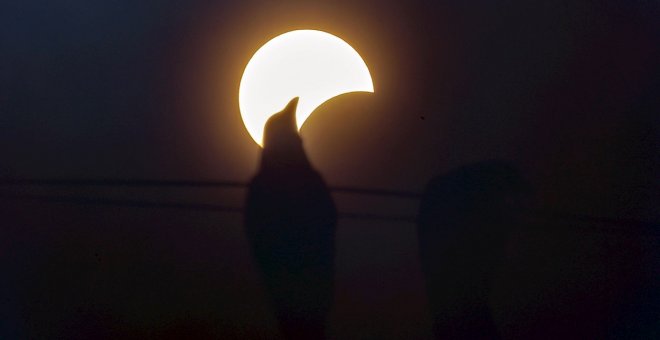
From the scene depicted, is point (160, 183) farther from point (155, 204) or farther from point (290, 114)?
point (290, 114)

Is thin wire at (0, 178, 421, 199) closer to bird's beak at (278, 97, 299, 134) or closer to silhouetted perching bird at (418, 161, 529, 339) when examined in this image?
silhouetted perching bird at (418, 161, 529, 339)

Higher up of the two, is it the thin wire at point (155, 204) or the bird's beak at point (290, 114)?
the bird's beak at point (290, 114)

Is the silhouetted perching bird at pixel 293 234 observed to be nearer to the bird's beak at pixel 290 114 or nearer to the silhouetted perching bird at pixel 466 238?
the bird's beak at pixel 290 114

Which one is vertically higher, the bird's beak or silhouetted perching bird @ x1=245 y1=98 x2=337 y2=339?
the bird's beak

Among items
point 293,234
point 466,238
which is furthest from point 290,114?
point 466,238

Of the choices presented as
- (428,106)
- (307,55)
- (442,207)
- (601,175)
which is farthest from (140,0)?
(601,175)

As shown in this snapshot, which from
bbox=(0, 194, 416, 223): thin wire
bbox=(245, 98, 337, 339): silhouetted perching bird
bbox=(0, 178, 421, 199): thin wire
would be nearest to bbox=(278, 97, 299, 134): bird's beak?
bbox=(245, 98, 337, 339): silhouetted perching bird

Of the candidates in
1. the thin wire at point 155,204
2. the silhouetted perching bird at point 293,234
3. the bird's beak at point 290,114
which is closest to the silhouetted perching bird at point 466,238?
the thin wire at point 155,204
